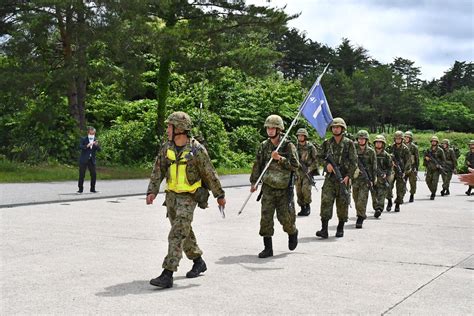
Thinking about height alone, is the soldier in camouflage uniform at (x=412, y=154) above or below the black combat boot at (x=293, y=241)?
above

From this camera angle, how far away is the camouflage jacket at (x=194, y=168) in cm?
650

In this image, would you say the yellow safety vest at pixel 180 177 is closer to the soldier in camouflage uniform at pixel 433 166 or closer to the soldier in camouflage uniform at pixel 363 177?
the soldier in camouflage uniform at pixel 363 177

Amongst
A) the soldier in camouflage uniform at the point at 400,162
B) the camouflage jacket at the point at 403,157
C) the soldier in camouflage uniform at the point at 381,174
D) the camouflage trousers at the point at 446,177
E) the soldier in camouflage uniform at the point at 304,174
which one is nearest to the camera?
the soldier in camouflage uniform at the point at 304,174

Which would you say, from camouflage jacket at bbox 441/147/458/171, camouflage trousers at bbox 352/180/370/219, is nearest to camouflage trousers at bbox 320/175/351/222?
camouflage trousers at bbox 352/180/370/219

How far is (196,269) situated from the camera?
6.68 m

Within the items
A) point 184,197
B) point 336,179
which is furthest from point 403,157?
point 184,197

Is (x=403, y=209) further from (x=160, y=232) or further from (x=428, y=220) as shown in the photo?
(x=160, y=232)

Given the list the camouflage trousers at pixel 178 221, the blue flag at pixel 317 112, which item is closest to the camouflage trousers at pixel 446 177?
the blue flag at pixel 317 112

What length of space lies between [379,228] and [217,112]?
83.5 ft

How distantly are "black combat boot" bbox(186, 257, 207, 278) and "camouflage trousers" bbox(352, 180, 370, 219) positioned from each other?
543 centimetres

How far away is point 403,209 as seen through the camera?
15438 millimetres

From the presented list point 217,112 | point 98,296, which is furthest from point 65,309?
point 217,112

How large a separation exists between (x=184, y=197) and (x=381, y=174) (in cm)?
842

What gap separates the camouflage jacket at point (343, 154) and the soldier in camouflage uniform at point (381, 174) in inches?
140
